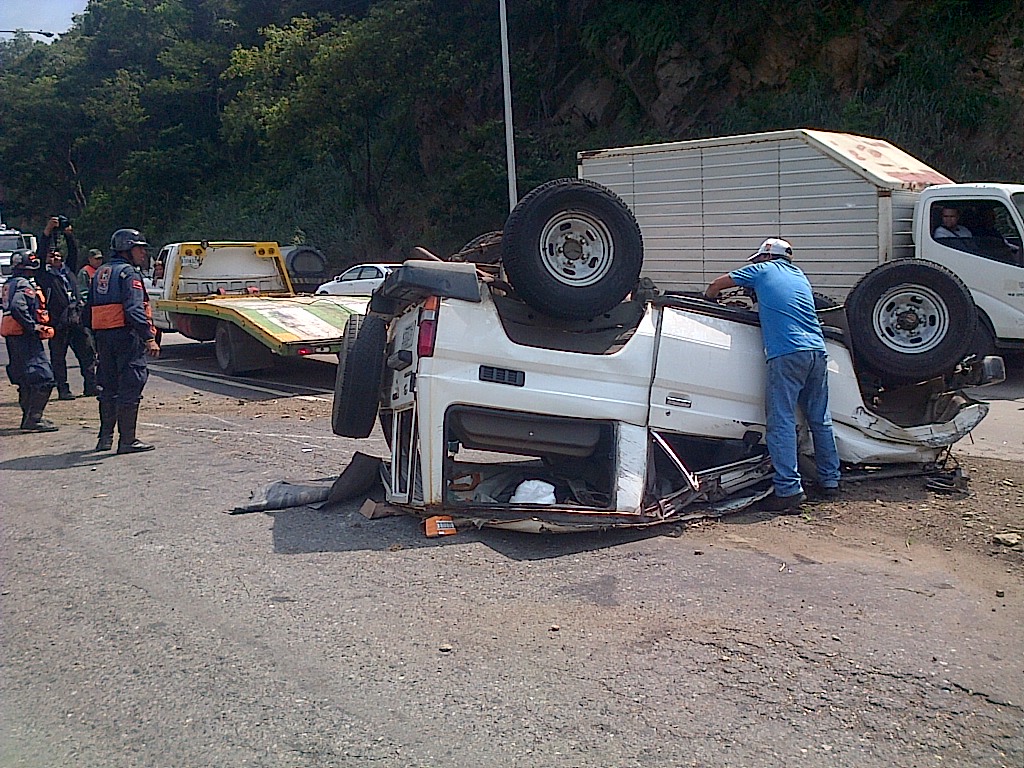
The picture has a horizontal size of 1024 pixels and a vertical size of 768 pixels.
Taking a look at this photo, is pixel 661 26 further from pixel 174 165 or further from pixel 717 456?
pixel 174 165

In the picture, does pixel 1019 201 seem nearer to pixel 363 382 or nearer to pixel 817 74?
pixel 363 382

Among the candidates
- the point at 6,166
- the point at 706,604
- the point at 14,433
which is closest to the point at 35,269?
the point at 14,433

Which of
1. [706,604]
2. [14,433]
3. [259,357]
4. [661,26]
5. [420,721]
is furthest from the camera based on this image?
[661,26]

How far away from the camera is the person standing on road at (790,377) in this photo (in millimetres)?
6086

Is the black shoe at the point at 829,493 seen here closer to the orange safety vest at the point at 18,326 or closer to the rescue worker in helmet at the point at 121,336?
the rescue worker in helmet at the point at 121,336

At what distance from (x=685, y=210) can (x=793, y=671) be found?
10059mm

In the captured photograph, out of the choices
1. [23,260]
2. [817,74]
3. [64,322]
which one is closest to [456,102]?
[817,74]

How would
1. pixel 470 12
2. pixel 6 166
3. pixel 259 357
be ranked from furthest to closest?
1. pixel 6 166
2. pixel 470 12
3. pixel 259 357

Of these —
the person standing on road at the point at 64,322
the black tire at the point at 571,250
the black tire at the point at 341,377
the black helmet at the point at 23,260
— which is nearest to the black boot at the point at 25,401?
the person standing on road at the point at 64,322

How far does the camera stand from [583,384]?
589 centimetres

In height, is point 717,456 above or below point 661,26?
below

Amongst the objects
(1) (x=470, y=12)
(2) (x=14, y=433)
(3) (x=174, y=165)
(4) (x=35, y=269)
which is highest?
(1) (x=470, y=12)

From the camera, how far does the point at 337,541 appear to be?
5867 mm

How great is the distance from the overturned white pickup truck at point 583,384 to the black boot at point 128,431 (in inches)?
112
